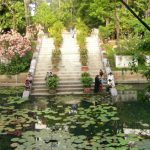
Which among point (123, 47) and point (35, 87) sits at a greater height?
point (123, 47)

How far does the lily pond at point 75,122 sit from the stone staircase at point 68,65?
127 cm

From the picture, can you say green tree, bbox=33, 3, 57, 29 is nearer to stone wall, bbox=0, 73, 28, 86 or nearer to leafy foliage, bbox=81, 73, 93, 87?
stone wall, bbox=0, 73, 28, 86

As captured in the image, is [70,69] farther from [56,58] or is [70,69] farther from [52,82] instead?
[52,82]

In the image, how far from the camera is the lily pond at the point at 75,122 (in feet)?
43.5

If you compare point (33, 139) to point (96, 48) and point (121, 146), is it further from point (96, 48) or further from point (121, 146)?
point (96, 48)

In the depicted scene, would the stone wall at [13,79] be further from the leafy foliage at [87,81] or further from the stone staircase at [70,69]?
the leafy foliage at [87,81]

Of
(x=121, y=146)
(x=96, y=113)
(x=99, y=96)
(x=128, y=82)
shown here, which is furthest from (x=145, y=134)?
(x=128, y=82)

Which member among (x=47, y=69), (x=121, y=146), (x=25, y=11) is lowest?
(x=121, y=146)

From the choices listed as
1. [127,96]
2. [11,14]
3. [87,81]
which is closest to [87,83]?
[87,81]

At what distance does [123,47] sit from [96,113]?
11646 millimetres

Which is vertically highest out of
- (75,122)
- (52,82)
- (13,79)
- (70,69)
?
(70,69)

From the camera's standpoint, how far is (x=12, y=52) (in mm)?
25469

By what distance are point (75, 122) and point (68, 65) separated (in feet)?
35.3

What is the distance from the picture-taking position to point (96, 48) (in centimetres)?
3008
